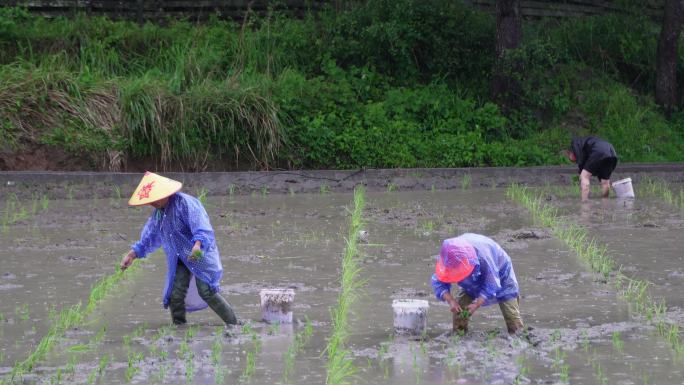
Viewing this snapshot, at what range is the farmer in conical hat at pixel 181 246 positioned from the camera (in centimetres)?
786

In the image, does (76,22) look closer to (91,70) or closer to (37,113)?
(91,70)

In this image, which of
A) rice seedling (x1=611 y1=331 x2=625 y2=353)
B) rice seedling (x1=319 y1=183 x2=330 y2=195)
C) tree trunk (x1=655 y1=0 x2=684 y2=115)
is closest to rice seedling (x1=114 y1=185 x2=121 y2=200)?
rice seedling (x1=319 y1=183 x2=330 y2=195)

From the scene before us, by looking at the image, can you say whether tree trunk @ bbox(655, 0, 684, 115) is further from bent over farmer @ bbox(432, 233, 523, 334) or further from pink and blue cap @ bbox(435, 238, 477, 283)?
pink and blue cap @ bbox(435, 238, 477, 283)

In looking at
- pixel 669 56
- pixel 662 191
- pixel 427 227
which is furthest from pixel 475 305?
pixel 669 56

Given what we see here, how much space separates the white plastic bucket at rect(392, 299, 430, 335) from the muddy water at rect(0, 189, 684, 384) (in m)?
0.10

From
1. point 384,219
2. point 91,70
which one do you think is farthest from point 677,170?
point 91,70

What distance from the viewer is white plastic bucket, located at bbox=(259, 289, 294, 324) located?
310 inches

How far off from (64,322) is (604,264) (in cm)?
461

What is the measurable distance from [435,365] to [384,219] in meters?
6.29

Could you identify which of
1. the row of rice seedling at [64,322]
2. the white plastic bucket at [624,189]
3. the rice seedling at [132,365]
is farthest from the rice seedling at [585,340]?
the white plastic bucket at [624,189]

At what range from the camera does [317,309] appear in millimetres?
8438

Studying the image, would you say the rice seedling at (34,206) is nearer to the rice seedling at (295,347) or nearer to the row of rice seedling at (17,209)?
the row of rice seedling at (17,209)

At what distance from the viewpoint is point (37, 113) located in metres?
17.1

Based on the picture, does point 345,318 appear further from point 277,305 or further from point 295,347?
point 295,347
